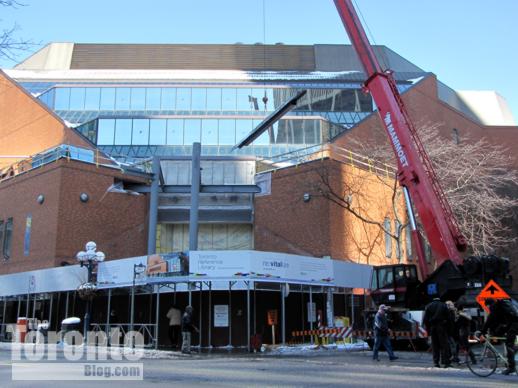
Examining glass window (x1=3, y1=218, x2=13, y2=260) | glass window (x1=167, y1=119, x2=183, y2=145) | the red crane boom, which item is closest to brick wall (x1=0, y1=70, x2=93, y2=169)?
glass window (x1=167, y1=119, x2=183, y2=145)

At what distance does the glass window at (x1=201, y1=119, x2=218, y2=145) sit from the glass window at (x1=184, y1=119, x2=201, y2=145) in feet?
1.54

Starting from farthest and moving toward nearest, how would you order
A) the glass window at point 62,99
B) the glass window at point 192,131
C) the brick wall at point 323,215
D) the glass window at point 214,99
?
the glass window at point 214,99, the glass window at point 62,99, the glass window at point 192,131, the brick wall at point 323,215

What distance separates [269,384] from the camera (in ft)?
31.7

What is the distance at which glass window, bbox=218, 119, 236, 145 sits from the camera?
171 feet

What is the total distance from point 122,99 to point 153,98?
3.16 meters

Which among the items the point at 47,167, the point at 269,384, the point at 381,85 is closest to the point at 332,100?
the point at 47,167

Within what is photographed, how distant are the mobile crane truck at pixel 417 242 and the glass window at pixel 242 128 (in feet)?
102

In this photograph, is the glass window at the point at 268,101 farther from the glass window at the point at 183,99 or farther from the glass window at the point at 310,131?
the glass window at the point at 310,131

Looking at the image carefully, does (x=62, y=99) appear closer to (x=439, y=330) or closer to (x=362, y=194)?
(x=362, y=194)

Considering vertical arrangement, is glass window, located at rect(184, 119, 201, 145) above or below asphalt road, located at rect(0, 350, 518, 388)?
above

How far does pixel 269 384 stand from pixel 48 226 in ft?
79.3

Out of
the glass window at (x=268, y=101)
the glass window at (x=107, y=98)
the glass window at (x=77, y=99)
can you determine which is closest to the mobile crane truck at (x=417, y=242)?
the glass window at (x=268, y=101)

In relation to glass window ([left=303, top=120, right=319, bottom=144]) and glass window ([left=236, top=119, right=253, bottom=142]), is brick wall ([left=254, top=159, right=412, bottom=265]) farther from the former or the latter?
glass window ([left=236, top=119, right=253, bottom=142])

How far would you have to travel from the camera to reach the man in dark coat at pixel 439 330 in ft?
43.6
